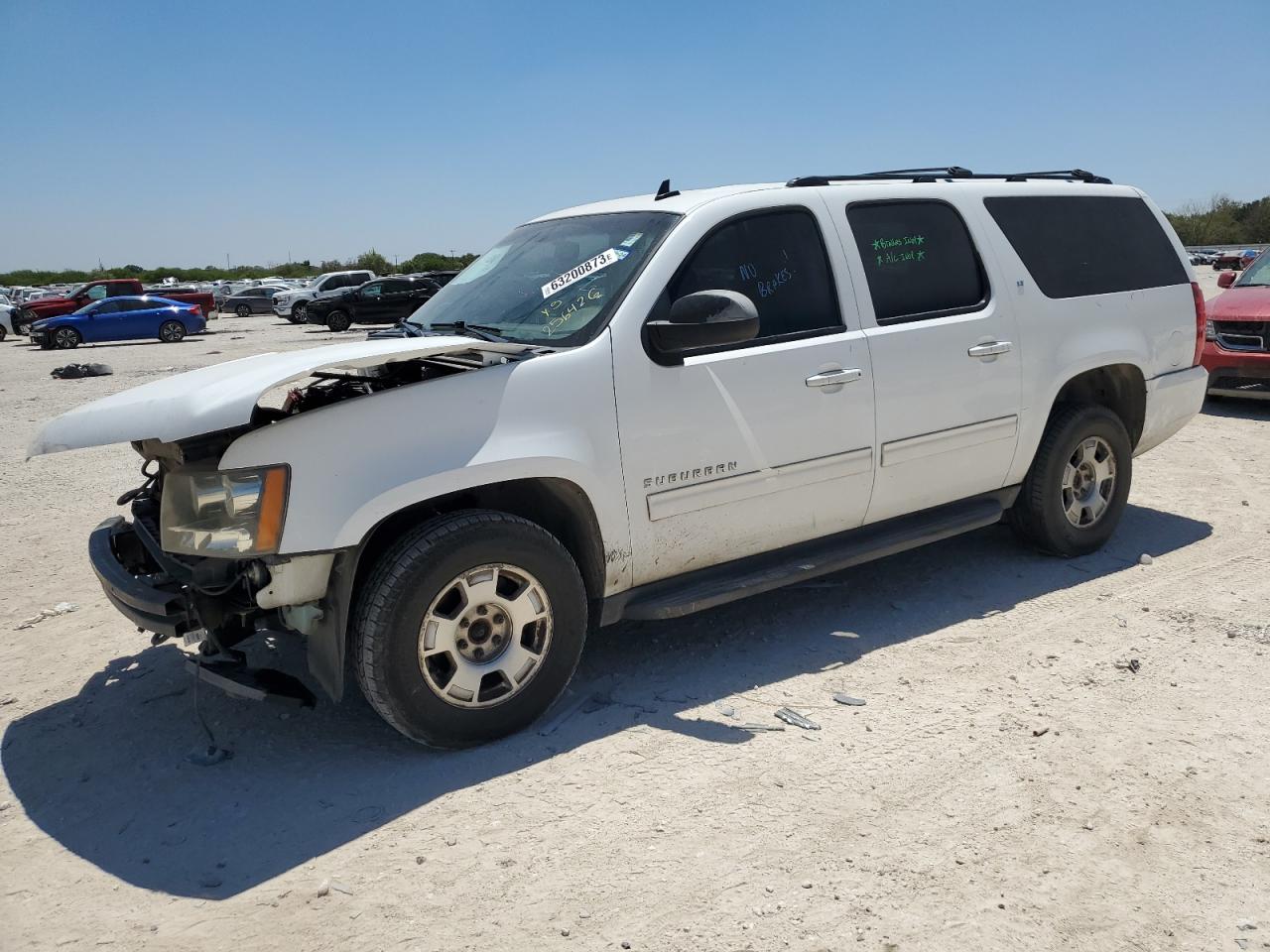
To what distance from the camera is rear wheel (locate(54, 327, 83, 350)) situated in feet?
83.1

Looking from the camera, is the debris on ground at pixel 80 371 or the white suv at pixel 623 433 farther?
the debris on ground at pixel 80 371

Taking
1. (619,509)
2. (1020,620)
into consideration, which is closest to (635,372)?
(619,509)

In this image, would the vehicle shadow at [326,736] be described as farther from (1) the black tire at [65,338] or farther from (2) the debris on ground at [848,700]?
(1) the black tire at [65,338]

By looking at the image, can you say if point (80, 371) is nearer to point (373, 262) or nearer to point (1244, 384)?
point (1244, 384)

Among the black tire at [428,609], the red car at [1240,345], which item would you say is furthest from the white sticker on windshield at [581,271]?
the red car at [1240,345]

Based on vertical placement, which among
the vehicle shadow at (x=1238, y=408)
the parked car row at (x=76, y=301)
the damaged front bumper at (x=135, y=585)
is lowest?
the vehicle shadow at (x=1238, y=408)

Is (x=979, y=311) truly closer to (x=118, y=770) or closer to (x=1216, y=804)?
(x=1216, y=804)

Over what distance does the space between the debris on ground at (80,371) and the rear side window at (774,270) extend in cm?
1615

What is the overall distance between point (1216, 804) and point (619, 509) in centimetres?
220

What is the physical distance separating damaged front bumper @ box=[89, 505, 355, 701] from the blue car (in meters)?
25.7

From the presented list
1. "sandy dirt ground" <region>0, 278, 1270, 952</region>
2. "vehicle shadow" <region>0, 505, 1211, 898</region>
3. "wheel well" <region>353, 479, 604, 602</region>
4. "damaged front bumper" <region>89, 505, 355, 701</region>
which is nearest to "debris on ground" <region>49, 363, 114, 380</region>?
"sandy dirt ground" <region>0, 278, 1270, 952</region>

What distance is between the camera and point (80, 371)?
55.9 ft

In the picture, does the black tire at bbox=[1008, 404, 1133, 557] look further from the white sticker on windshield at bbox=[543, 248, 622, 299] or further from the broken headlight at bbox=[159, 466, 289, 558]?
the broken headlight at bbox=[159, 466, 289, 558]

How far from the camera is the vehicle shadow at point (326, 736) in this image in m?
3.10
